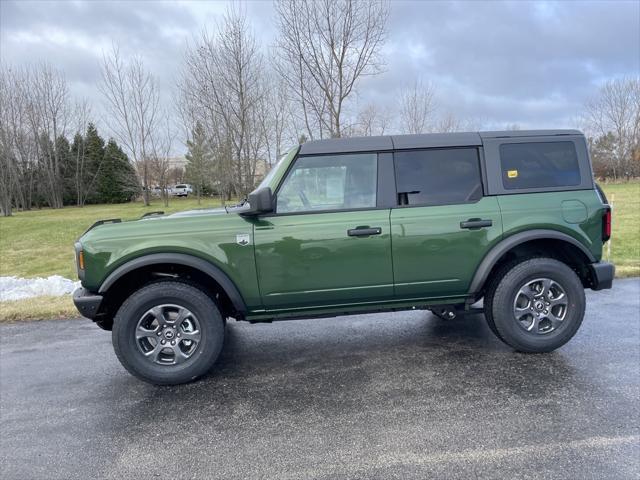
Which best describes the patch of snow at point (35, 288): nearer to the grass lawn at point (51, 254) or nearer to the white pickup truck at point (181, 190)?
the grass lawn at point (51, 254)

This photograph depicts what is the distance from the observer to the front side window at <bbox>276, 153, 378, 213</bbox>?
11.7ft

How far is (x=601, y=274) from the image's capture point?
12.2 feet

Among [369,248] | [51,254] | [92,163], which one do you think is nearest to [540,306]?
[369,248]

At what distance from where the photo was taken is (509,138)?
3.77 meters

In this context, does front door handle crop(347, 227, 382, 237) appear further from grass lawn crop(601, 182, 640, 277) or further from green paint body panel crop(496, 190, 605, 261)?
grass lawn crop(601, 182, 640, 277)

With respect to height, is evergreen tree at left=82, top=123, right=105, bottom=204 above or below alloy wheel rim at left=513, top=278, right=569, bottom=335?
above

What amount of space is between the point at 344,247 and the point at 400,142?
1.08m

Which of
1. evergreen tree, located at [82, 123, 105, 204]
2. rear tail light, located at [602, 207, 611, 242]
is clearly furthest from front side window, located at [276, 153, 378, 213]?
evergreen tree, located at [82, 123, 105, 204]

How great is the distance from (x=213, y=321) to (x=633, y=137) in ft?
173

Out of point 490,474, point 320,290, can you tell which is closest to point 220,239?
point 320,290

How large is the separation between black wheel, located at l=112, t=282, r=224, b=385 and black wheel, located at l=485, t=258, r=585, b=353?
248cm

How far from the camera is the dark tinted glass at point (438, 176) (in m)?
3.62

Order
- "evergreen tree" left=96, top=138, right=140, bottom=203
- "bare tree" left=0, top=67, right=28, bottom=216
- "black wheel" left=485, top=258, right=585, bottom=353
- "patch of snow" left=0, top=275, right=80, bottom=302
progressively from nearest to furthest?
"black wheel" left=485, top=258, right=585, bottom=353
"patch of snow" left=0, top=275, right=80, bottom=302
"bare tree" left=0, top=67, right=28, bottom=216
"evergreen tree" left=96, top=138, right=140, bottom=203

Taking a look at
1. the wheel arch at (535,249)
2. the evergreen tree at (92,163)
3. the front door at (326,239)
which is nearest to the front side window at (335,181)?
the front door at (326,239)
